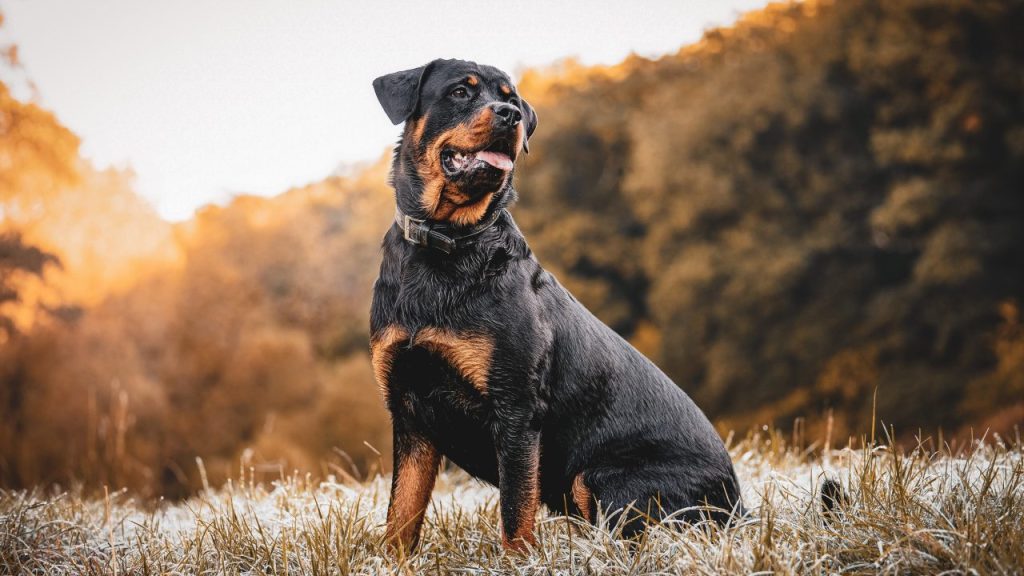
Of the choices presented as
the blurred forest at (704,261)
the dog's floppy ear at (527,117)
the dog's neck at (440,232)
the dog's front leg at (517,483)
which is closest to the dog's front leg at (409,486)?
the dog's front leg at (517,483)

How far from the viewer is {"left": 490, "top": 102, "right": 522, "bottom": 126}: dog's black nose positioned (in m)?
3.09

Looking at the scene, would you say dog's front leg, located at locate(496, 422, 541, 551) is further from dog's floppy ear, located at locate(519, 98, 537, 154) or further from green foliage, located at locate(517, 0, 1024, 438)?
green foliage, located at locate(517, 0, 1024, 438)

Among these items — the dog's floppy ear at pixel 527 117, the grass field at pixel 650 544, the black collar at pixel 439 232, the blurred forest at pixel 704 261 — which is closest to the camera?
the grass field at pixel 650 544

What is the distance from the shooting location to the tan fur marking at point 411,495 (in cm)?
310

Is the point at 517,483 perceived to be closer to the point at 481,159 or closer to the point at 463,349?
the point at 463,349

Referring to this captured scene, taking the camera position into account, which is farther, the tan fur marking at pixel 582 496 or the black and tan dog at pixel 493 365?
the tan fur marking at pixel 582 496

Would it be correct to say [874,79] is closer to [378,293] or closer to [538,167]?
[538,167]

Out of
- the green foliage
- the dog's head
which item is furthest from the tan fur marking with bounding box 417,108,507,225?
the green foliage

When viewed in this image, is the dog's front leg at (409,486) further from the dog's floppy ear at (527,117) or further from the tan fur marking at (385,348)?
the dog's floppy ear at (527,117)

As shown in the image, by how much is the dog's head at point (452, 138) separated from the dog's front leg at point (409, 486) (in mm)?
937

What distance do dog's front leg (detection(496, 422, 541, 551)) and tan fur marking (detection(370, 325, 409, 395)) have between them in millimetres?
514

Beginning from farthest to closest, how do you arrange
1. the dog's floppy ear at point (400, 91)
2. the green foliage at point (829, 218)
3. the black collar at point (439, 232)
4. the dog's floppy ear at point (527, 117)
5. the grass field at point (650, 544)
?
the green foliage at point (829, 218) < the dog's floppy ear at point (527, 117) < the dog's floppy ear at point (400, 91) < the black collar at point (439, 232) < the grass field at point (650, 544)

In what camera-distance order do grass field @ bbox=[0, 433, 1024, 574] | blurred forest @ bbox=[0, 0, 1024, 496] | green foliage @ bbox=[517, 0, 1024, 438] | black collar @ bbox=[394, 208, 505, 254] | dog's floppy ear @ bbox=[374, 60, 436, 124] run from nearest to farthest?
1. grass field @ bbox=[0, 433, 1024, 574]
2. black collar @ bbox=[394, 208, 505, 254]
3. dog's floppy ear @ bbox=[374, 60, 436, 124]
4. blurred forest @ bbox=[0, 0, 1024, 496]
5. green foliage @ bbox=[517, 0, 1024, 438]

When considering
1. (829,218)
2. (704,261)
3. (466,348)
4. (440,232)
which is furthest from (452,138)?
(829,218)
